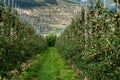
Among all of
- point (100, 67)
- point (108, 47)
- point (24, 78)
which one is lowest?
point (24, 78)

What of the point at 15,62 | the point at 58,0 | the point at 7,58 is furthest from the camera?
the point at 58,0

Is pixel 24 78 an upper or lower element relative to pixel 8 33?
lower

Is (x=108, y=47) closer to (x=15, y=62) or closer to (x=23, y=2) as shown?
(x=15, y=62)

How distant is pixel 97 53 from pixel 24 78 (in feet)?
42.7

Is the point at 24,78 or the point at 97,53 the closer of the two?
the point at 97,53

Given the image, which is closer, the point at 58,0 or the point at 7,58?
the point at 7,58

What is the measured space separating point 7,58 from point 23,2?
12303cm

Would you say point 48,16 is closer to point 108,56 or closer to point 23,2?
point 23,2

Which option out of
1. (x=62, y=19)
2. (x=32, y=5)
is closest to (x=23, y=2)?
(x=32, y=5)

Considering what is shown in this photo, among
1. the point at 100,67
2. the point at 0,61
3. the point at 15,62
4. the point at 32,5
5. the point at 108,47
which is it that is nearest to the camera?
the point at 108,47

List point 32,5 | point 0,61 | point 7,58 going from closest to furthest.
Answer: point 0,61 < point 7,58 < point 32,5

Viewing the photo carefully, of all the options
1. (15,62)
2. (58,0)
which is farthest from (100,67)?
(58,0)

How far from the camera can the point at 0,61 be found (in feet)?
62.5

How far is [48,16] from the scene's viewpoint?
138500 millimetres
